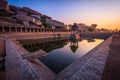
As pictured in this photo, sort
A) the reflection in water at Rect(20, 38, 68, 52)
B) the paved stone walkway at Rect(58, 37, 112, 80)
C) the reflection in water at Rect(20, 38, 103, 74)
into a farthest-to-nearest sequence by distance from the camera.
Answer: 1. the reflection in water at Rect(20, 38, 68, 52)
2. the reflection in water at Rect(20, 38, 103, 74)
3. the paved stone walkway at Rect(58, 37, 112, 80)

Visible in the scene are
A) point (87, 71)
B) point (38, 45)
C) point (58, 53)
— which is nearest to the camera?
point (87, 71)

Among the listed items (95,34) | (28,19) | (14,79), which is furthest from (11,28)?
(95,34)

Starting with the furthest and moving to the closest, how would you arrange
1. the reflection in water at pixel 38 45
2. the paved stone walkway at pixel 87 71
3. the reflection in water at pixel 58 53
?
the reflection in water at pixel 38 45 < the reflection in water at pixel 58 53 < the paved stone walkway at pixel 87 71

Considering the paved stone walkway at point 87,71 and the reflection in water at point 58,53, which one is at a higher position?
the paved stone walkway at point 87,71

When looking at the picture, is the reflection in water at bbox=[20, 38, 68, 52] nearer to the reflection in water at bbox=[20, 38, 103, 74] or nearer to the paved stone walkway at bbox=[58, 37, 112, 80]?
the reflection in water at bbox=[20, 38, 103, 74]

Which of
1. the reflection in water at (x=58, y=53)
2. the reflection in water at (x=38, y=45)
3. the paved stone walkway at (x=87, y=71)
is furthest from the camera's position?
the reflection in water at (x=38, y=45)

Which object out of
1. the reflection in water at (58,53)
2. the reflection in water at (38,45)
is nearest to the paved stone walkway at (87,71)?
the reflection in water at (58,53)

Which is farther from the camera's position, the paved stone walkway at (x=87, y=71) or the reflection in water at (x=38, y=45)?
the reflection in water at (x=38, y=45)

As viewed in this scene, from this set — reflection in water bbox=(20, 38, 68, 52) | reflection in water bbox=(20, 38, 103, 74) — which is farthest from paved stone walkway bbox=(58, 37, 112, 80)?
reflection in water bbox=(20, 38, 68, 52)

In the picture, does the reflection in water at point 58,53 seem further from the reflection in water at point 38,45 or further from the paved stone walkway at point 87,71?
the paved stone walkway at point 87,71

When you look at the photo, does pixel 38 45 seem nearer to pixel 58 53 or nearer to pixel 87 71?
pixel 58 53

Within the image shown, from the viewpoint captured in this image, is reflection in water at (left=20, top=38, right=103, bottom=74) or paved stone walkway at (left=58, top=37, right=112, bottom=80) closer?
paved stone walkway at (left=58, top=37, right=112, bottom=80)

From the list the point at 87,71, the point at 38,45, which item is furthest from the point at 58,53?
the point at 87,71

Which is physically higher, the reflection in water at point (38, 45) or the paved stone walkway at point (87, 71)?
the paved stone walkway at point (87, 71)
